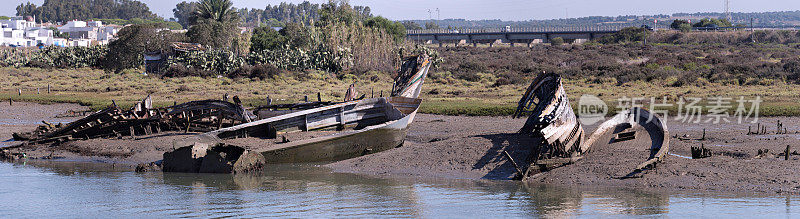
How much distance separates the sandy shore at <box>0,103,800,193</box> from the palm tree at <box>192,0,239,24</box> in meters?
60.5

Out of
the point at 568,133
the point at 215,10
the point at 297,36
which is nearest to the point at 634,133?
the point at 568,133

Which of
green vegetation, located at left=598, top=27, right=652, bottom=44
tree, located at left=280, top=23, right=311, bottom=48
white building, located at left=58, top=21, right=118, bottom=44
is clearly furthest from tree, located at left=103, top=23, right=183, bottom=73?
white building, located at left=58, top=21, right=118, bottom=44

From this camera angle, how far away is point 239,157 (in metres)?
17.7

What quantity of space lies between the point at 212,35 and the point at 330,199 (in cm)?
5932

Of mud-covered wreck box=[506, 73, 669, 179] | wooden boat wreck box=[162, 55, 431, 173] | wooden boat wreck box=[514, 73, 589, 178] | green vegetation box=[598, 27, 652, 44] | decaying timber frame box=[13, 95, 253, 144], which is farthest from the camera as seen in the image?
green vegetation box=[598, 27, 652, 44]

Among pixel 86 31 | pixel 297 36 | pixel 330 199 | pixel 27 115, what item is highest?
pixel 86 31

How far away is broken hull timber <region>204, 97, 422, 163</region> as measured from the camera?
19.0 meters

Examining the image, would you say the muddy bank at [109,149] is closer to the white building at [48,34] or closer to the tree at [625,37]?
the tree at [625,37]

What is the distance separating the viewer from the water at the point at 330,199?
1361 cm

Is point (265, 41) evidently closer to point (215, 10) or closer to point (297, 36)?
point (297, 36)

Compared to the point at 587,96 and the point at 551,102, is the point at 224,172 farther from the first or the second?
the point at 587,96

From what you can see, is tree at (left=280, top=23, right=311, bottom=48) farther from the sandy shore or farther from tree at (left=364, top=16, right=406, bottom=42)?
the sandy shore

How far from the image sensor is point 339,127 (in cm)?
2205

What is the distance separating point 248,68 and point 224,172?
3177 cm
